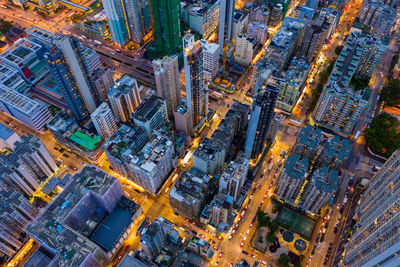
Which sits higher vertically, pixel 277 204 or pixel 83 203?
pixel 277 204

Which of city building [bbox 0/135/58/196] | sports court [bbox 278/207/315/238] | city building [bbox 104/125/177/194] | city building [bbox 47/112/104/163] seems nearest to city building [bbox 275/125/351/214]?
sports court [bbox 278/207/315/238]

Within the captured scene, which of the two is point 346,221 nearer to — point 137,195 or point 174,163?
point 174,163

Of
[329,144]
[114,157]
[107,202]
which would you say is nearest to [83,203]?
[107,202]

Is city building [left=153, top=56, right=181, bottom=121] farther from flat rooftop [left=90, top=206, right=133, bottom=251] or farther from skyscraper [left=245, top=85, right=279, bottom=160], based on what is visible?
flat rooftop [left=90, top=206, right=133, bottom=251]

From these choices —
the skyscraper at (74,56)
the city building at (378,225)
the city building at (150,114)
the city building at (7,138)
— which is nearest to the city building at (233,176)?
the city building at (150,114)

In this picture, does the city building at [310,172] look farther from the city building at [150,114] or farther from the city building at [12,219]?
the city building at [12,219]

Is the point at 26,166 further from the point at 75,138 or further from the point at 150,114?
the point at 150,114

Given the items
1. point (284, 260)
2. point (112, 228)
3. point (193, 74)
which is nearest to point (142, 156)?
point (112, 228)
